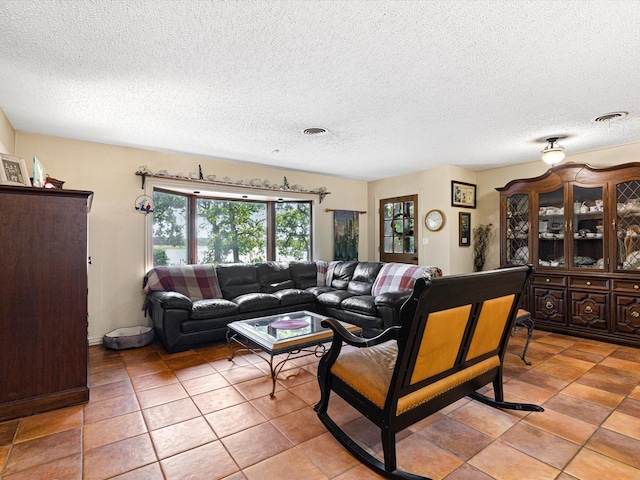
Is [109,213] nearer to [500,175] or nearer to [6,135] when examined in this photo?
[6,135]

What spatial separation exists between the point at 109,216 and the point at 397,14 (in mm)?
3959

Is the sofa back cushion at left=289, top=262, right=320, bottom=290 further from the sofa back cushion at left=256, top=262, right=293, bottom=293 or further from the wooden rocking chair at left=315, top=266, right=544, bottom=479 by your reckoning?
the wooden rocking chair at left=315, top=266, right=544, bottom=479

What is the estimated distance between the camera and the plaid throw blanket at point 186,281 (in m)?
4.13

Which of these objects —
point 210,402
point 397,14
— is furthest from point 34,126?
point 397,14

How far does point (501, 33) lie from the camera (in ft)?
6.16

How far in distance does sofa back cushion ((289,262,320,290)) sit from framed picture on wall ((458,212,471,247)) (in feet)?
7.50

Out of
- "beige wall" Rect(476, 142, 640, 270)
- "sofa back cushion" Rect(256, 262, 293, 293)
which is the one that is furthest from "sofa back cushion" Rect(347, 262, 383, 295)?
"beige wall" Rect(476, 142, 640, 270)

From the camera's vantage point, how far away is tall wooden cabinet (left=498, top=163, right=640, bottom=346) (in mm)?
3863

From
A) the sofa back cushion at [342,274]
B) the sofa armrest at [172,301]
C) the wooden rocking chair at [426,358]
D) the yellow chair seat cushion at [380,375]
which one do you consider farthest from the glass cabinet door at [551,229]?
the sofa armrest at [172,301]

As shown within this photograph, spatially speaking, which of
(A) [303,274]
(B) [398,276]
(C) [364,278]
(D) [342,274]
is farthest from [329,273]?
(B) [398,276]

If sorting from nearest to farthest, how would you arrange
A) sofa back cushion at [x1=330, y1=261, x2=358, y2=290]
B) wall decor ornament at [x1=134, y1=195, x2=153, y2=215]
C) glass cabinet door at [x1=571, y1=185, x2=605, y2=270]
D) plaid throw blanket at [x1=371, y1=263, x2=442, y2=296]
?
glass cabinet door at [x1=571, y1=185, x2=605, y2=270] < wall decor ornament at [x1=134, y1=195, x2=153, y2=215] < plaid throw blanket at [x1=371, y1=263, x2=442, y2=296] < sofa back cushion at [x1=330, y1=261, x2=358, y2=290]

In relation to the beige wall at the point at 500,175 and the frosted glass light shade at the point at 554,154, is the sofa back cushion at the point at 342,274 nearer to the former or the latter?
the beige wall at the point at 500,175

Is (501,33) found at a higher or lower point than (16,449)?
higher

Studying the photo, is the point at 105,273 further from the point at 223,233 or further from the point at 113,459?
the point at 113,459
